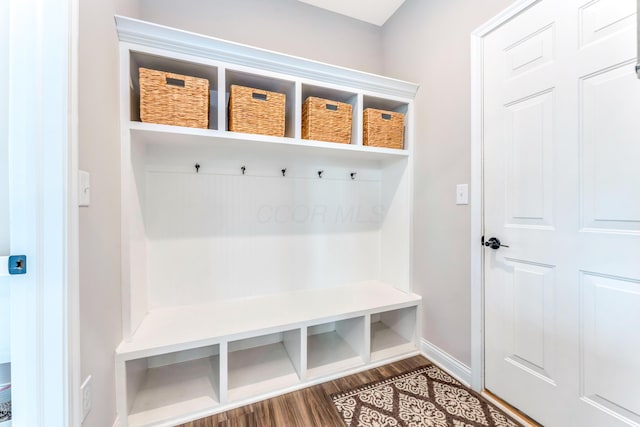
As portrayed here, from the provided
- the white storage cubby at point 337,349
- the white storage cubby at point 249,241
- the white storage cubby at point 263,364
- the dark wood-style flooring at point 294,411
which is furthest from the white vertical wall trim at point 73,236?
the white storage cubby at point 337,349

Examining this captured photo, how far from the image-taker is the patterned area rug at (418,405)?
1280 mm

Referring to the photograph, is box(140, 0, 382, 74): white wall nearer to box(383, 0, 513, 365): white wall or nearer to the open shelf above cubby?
box(383, 0, 513, 365): white wall

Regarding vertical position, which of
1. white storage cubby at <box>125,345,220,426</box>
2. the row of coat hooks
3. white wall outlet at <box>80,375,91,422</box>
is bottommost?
white storage cubby at <box>125,345,220,426</box>

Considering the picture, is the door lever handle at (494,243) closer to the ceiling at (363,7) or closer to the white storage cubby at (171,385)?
the white storage cubby at (171,385)

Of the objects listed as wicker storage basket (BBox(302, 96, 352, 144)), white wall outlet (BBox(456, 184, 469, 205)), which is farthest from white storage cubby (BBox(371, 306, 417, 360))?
wicker storage basket (BBox(302, 96, 352, 144))

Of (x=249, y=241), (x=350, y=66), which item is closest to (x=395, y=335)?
(x=249, y=241)

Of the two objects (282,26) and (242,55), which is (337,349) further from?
(282,26)

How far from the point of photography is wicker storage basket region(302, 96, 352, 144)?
163cm

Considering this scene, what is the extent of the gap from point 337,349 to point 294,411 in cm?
59

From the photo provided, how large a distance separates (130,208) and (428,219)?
72.9 inches

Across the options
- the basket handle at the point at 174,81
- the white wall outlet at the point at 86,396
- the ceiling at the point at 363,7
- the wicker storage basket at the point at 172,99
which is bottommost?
the white wall outlet at the point at 86,396

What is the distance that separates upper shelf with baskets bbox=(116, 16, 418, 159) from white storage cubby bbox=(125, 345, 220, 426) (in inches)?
52.4

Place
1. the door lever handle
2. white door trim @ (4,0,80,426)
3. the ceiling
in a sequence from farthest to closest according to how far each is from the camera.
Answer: the ceiling → the door lever handle → white door trim @ (4,0,80,426)

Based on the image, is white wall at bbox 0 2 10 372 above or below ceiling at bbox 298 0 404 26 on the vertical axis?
below
